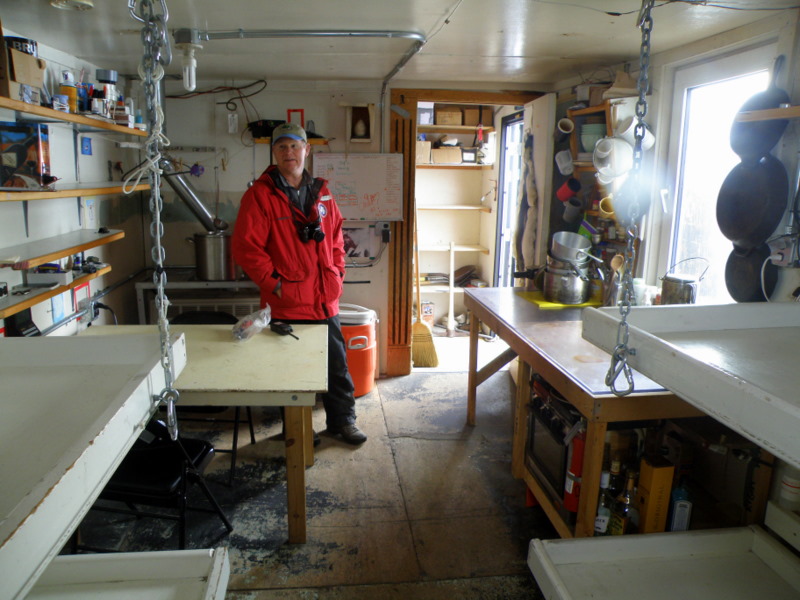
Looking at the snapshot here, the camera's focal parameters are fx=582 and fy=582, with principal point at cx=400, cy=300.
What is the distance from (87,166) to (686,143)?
3.31 meters

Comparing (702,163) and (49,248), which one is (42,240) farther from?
(702,163)

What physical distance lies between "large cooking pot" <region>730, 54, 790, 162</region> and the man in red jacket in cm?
201

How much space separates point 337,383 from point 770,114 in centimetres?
244

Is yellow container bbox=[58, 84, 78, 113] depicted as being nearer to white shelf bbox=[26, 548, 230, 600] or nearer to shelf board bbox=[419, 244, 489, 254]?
white shelf bbox=[26, 548, 230, 600]

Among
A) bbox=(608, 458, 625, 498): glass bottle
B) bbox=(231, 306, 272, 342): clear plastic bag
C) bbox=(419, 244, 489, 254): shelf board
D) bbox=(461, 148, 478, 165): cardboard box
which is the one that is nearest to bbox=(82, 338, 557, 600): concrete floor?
bbox=(608, 458, 625, 498): glass bottle

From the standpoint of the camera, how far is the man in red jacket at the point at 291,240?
10.3 ft

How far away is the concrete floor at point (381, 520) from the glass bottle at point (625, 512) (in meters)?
0.41

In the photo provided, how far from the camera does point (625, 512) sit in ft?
7.15

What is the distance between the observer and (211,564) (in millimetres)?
1306

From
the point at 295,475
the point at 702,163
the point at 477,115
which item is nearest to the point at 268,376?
the point at 295,475

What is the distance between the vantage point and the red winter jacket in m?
3.13

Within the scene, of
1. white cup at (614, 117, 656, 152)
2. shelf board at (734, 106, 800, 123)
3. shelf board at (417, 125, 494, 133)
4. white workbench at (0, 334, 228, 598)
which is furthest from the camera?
shelf board at (417, 125, 494, 133)

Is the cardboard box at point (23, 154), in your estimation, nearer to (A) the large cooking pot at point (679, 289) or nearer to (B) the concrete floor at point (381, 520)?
(B) the concrete floor at point (381, 520)

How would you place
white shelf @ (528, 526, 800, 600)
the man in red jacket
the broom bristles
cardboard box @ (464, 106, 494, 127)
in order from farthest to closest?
cardboard box @ (464, 106, 494, 127) < the broom bristles < the man in red jacket < white shelf @ (528, 526, 800, 600)
